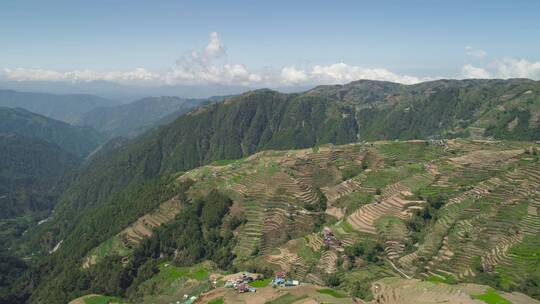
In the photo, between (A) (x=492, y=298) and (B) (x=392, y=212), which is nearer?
(A) (x=492, y=298)

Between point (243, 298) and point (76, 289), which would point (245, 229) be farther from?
point (76, 289)

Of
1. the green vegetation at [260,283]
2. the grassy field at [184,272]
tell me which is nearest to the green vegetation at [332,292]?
the green vegetation at [260,283]

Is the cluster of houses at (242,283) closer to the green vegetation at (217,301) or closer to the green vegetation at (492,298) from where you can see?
the green vegetation at (217,301)

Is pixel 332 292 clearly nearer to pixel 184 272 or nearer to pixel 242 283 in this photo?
pixel 242 283

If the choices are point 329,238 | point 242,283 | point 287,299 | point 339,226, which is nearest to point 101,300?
point 242,283

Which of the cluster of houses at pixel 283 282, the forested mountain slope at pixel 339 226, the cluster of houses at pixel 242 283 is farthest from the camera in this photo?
the forested mountain slope at pixel 339 226

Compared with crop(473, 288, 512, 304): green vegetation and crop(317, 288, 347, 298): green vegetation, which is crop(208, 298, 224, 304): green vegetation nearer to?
crop(317, 288, 347, 298): green vegetation

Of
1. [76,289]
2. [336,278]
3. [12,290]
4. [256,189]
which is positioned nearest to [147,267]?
[76,289]

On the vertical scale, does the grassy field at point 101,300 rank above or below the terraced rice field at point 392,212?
below
